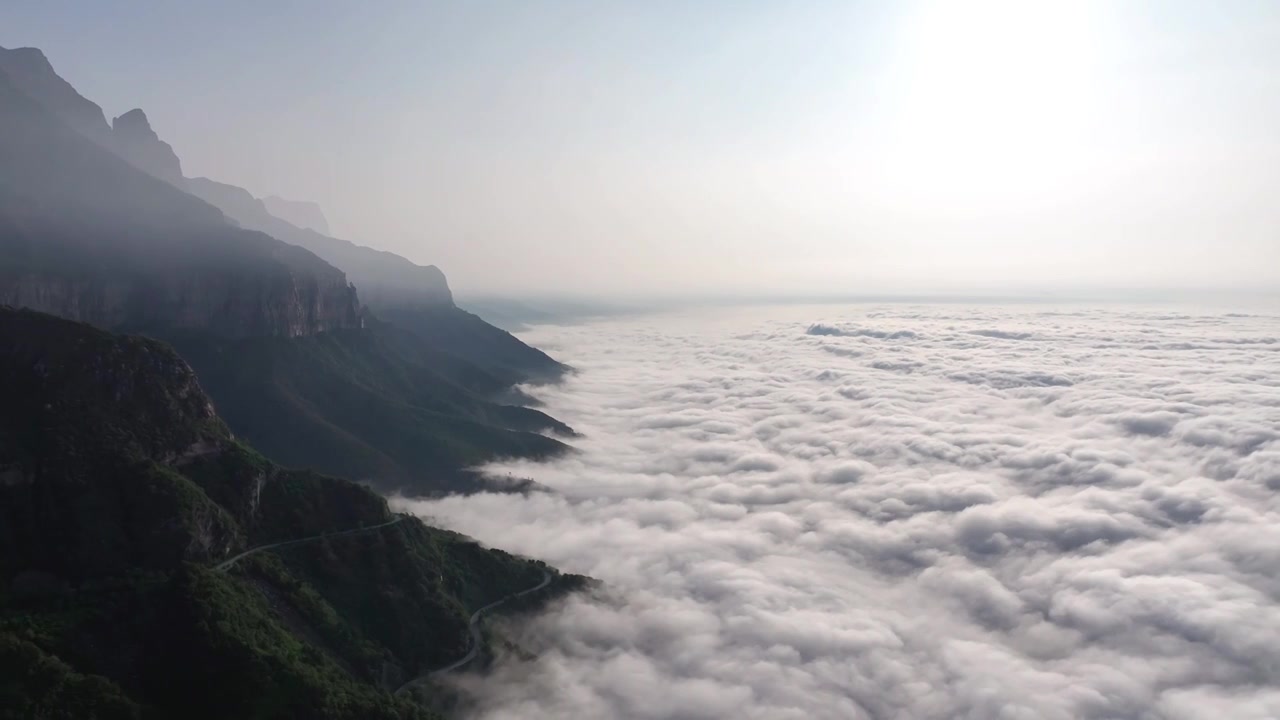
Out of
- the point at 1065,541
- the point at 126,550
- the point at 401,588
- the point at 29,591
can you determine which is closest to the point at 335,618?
the point at 401,588

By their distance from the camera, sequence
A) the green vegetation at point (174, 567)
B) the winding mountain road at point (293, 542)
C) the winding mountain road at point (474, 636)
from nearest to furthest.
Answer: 1. the green vegetation at point (174, 567)
2. the winding mountain road at point (293, 542)
3. the winding mountain road at point (474, 636)

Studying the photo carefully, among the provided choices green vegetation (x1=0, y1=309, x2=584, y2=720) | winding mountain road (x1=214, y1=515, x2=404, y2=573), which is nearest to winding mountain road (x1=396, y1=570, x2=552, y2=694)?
green vegetation (x1=0, y1=309, x2=584, y2=720)

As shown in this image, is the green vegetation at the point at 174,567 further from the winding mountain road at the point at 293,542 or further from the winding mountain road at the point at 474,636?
the winding mountain road at the point at 474,636

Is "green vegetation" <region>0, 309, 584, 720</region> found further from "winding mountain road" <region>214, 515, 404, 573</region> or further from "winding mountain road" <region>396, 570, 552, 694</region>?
"winding mountain road" <region>396, 570, 552, 694</region>

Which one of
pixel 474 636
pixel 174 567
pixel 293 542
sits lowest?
pixel 474 636

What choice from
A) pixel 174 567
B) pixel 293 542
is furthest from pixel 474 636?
pixel 174 567

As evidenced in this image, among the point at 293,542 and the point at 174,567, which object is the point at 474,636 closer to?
the point at 293,542

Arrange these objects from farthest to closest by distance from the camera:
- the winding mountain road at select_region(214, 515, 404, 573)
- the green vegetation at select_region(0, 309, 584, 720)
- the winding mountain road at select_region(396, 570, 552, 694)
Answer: the winding mountain road at select_region(396, 570, 552, 694)
the winding mountain road at select_region(214, 515, 404, 573)
the green vegetation at select_region(0, 309, 584, 720)

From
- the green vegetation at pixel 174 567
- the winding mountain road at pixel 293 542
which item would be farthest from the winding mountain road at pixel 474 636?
the winding mountain road at pixel 293 542
